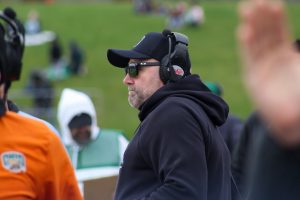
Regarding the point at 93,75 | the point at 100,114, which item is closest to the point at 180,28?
the point at 93,75

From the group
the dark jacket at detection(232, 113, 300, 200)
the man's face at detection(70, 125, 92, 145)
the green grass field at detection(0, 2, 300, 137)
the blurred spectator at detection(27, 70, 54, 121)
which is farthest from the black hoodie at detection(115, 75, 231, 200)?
the green grass field at detection(0, 2, 300, 137)

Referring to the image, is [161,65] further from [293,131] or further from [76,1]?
[76,1]

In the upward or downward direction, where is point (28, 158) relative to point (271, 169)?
downward

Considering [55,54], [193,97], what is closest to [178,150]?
[193,97]

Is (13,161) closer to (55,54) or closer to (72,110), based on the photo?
(72,110)

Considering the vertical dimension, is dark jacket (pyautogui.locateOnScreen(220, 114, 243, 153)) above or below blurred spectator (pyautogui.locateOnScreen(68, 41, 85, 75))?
above

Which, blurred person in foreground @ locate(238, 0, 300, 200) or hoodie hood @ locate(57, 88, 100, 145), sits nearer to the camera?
blurred person in foreground @ locate(238, 0, 300, 200)

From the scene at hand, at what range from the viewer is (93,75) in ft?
103

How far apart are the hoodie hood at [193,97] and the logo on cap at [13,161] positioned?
3.25ft

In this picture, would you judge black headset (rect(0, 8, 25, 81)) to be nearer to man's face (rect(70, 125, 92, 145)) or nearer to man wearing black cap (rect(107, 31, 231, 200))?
man wearing black cap (rect(107, 31, 231, 200))

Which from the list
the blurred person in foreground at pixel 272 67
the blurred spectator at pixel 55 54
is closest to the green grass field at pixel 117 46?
the blurred spectator at pixel 55 54

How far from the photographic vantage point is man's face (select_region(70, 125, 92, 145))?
6.82 metres

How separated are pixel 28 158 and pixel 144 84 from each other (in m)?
1.13

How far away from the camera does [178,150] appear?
4000 millimetres
